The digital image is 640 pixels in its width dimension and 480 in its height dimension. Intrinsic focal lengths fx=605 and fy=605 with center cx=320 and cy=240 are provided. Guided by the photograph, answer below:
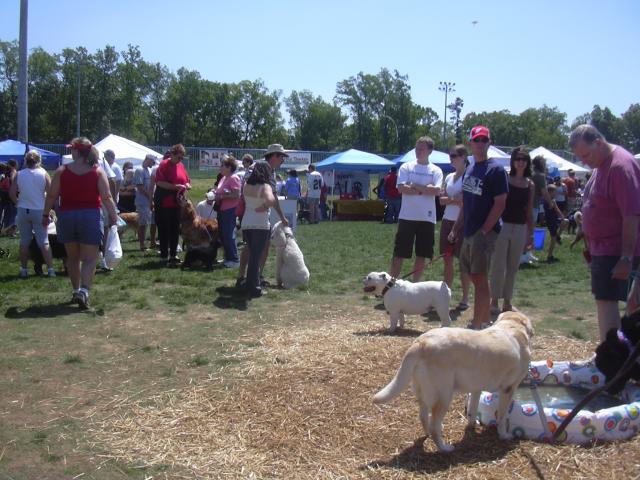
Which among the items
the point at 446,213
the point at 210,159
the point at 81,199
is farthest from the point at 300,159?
the point at 81,199

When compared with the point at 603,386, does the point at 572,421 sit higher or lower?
lower

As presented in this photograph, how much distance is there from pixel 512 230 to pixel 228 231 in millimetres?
5131

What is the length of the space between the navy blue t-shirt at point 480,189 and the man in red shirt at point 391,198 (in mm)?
14627

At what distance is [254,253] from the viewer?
8.09m

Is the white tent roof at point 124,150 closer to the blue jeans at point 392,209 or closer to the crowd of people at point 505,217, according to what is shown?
the blue jeans at point 392,209

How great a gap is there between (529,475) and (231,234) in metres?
7.75

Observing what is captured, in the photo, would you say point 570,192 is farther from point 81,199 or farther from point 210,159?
point 210,159

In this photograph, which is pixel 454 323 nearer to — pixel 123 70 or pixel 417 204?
pixel 417 204

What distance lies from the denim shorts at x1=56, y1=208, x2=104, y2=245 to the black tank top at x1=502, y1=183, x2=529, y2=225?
4.77 m

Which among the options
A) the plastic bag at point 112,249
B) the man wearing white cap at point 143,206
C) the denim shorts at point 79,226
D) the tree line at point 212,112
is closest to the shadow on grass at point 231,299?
the plastic bag at point 112,249

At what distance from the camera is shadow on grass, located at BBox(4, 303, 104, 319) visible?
6898 millimetres

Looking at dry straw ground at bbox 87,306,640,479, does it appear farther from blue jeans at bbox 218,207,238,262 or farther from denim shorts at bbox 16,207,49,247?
blue jeans at bbox 218,207,238,262

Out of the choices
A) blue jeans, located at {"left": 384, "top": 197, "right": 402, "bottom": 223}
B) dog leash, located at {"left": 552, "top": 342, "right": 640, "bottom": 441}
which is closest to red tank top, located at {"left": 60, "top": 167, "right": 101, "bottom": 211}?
dog leash, located at {"left": 552, "top": 342, "right": 640, "bottom": 441}

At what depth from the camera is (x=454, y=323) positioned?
22.5 feet
